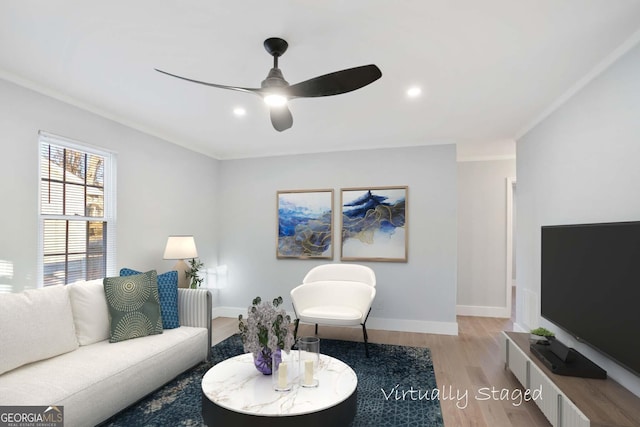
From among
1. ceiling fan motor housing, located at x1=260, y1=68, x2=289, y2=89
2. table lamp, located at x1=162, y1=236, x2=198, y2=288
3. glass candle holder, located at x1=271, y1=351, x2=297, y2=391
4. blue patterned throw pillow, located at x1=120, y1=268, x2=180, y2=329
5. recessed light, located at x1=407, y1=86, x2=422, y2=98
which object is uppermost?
recessed light, located at x1=407, y1=86, x2=422, y2=98

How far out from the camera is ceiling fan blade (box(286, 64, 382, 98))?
1.70 m

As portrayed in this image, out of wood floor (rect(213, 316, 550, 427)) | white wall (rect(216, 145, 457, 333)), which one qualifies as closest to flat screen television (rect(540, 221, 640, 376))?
wood floor (rect(213, 316, 550, 427))

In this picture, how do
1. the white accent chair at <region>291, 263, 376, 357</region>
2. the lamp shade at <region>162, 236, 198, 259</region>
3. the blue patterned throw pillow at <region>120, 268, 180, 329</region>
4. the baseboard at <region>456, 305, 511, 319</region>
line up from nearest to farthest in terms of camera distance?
the blue patterned throw pillow at <region>120, 268, 180, 329</region> < the white accent chair at <region>291, 263, 376, 357</region> < the lamp shade at <region>162, 236, 198, 259</region> < the baseboard at <region>456, 305, 511, 319</region>

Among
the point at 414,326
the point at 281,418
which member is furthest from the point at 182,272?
the point at 414,326

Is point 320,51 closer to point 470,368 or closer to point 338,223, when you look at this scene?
point 338,223

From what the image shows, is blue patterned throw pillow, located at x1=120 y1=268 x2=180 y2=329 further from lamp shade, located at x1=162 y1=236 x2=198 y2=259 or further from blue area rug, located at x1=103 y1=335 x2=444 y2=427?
lamp shade, located at x1=162 y1=236 x2=198 y2=259

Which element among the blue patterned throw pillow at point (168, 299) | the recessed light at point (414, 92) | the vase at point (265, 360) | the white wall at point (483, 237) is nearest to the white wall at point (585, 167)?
the recessed light at point (414, 92)

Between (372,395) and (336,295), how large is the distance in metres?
1.49

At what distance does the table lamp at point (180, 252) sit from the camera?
3.72 metres

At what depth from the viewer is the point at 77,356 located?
90.5 inches

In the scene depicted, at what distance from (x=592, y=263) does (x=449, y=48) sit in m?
1.68

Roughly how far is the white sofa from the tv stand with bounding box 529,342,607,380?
2.81 m

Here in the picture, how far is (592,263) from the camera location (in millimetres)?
2160

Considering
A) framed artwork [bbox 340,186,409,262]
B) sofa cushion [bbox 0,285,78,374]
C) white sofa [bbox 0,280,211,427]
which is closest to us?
white sofa [bbox 0,280,211,427]
